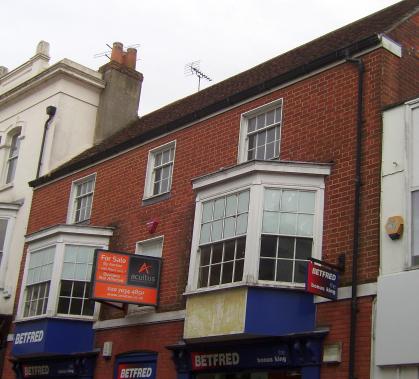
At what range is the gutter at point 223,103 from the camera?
1364 centimetres

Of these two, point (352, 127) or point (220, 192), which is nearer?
point (352, 127)

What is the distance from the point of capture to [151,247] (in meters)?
17.2

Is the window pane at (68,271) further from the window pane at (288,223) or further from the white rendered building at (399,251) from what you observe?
the white rendered building at (399,251)

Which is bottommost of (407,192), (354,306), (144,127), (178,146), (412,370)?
(412,370)

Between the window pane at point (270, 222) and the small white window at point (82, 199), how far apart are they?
7.46 meters

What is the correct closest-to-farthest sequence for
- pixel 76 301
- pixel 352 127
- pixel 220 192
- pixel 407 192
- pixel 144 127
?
pixel 407 192 → pixel 352 127 → pixel 220 192 → pixel 76 301 → pixel 144 127

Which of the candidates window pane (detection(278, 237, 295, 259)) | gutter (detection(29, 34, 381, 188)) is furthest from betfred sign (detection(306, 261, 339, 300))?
gutter (detection(29, 34, 381, 188))

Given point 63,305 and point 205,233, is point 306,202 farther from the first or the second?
point 63,305

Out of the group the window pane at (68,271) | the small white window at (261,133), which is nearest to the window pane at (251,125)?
the small white window at (261,133)

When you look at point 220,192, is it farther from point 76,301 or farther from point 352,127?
point 76,301

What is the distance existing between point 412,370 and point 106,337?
8643mm

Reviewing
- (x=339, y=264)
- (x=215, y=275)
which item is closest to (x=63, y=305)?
(x=215, y=275)

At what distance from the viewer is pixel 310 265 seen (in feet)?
38.6

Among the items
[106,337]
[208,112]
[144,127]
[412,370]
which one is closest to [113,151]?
[144,127]
